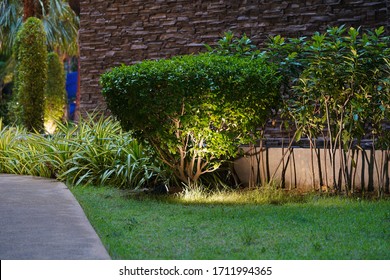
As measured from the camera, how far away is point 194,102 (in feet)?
26.6

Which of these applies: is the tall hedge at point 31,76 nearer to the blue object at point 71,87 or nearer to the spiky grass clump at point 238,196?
the spiky grass clump at point 238,196

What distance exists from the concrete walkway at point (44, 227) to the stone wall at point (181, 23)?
4.89m

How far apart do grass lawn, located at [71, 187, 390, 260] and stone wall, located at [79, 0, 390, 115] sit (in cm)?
458

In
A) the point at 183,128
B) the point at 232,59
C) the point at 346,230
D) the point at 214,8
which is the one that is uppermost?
the point at 214,8

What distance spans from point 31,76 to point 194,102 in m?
9.55

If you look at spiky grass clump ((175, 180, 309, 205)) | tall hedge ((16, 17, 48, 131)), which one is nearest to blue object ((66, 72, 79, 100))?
tall hedge ((16, 17, 48, 131))

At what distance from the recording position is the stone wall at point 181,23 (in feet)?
39.2

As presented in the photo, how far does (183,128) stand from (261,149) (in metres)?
1.40

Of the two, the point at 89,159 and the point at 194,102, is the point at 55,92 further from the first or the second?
the point at 194,102

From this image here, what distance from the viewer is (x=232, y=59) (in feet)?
28.0

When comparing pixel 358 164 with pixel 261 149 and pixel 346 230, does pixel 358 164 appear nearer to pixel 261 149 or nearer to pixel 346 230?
pixel 261 149

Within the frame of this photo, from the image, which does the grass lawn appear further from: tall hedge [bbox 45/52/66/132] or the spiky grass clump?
tall hedge [bbox 45/52/66/132]

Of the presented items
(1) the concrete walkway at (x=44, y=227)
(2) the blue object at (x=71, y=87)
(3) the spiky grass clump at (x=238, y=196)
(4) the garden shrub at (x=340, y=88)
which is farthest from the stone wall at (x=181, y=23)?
(2) the blue object at (x=71, y=87)
